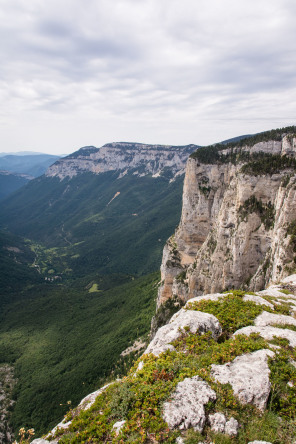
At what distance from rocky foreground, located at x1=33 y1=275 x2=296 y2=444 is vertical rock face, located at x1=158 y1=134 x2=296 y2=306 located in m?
16.0

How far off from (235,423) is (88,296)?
117m

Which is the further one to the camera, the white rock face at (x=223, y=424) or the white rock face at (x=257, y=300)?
the white rock face at (x=257, y=300)

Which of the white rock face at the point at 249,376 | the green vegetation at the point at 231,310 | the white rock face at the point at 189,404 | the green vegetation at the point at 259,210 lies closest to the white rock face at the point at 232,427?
the white rock face at the point at 189,404

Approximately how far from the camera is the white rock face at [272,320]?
1134 centimetres

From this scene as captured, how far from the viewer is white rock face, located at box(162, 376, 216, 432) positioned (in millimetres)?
6820

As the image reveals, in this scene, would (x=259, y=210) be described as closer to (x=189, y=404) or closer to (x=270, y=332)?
(x=270, y=332)

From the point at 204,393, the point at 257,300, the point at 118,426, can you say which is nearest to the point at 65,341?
the point at 257,300

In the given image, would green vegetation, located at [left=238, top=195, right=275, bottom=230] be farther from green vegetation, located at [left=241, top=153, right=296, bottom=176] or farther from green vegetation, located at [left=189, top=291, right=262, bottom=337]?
green vegetation, located at [left=189, top=291, right=262, bottom=337]

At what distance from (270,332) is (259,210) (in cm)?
2728

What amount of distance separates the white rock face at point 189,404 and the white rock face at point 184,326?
2.21 metres

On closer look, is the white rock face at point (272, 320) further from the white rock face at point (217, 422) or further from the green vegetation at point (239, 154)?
the green vegetation at point (239, 154)

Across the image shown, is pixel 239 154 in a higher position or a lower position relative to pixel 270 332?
higher

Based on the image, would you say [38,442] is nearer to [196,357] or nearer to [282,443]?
[196,357]

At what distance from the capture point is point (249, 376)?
8.04 m
